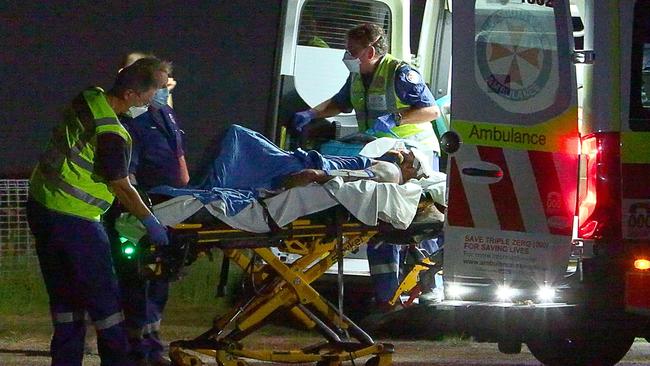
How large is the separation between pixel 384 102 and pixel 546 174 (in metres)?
1.59

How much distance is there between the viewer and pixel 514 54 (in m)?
6.20

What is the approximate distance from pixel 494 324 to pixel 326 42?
2.80 metres

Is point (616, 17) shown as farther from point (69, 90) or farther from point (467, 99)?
point (69, 90)

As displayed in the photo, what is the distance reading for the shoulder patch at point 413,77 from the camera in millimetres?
7434

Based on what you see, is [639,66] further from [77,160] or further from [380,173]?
[77,160]

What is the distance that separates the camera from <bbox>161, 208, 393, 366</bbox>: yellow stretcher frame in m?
6.33

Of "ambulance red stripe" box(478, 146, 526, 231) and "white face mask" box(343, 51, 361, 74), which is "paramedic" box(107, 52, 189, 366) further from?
"ambulance red stripe" box(478, 146, 526, 231)

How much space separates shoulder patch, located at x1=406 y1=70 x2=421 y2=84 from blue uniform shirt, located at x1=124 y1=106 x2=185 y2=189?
1323 mm

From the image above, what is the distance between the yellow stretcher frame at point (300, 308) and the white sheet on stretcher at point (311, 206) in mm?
95

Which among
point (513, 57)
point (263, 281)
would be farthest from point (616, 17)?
point (263, 281)

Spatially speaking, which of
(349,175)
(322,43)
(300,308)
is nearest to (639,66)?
(349,175)

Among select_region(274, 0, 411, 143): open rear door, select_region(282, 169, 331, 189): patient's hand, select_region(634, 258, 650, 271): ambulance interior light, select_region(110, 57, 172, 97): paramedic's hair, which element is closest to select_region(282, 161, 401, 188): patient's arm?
select_region(282, 169, 331, 189): patient's hand

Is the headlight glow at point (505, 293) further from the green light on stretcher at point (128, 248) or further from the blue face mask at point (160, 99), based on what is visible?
the blue face mask at point (160, 99)

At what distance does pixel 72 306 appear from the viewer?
5.97 meters
